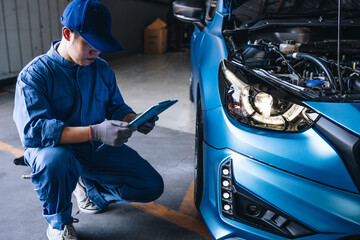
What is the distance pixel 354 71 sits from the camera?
163cm

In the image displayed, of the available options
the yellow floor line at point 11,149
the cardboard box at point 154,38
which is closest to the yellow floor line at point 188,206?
the yellow floor line at point 11,149

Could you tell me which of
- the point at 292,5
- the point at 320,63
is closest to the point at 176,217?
the point at 320,63

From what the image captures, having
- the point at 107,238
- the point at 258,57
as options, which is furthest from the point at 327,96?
the point at 107,238

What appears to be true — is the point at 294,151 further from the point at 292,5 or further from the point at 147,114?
the point at 292,5

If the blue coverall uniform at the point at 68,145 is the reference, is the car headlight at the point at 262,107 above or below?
above

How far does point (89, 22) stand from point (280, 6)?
148cm

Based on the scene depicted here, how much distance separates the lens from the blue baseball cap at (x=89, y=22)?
58.9 inches

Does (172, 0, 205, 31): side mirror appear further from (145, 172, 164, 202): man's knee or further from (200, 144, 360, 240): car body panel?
(200, 144, 360, 240): car body panel

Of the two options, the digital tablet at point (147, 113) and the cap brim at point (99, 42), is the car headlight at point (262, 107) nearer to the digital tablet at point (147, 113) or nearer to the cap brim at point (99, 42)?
the digital tablet at point (147, 113)

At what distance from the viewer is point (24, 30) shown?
5.60 meters

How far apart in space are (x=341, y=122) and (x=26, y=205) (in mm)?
1831

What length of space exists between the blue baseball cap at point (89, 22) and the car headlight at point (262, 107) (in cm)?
61

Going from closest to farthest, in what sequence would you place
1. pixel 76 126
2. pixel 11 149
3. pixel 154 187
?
pixel 76 126, pixel 154 187, pixel 11 149

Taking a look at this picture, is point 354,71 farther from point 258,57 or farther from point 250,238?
point 250,238
